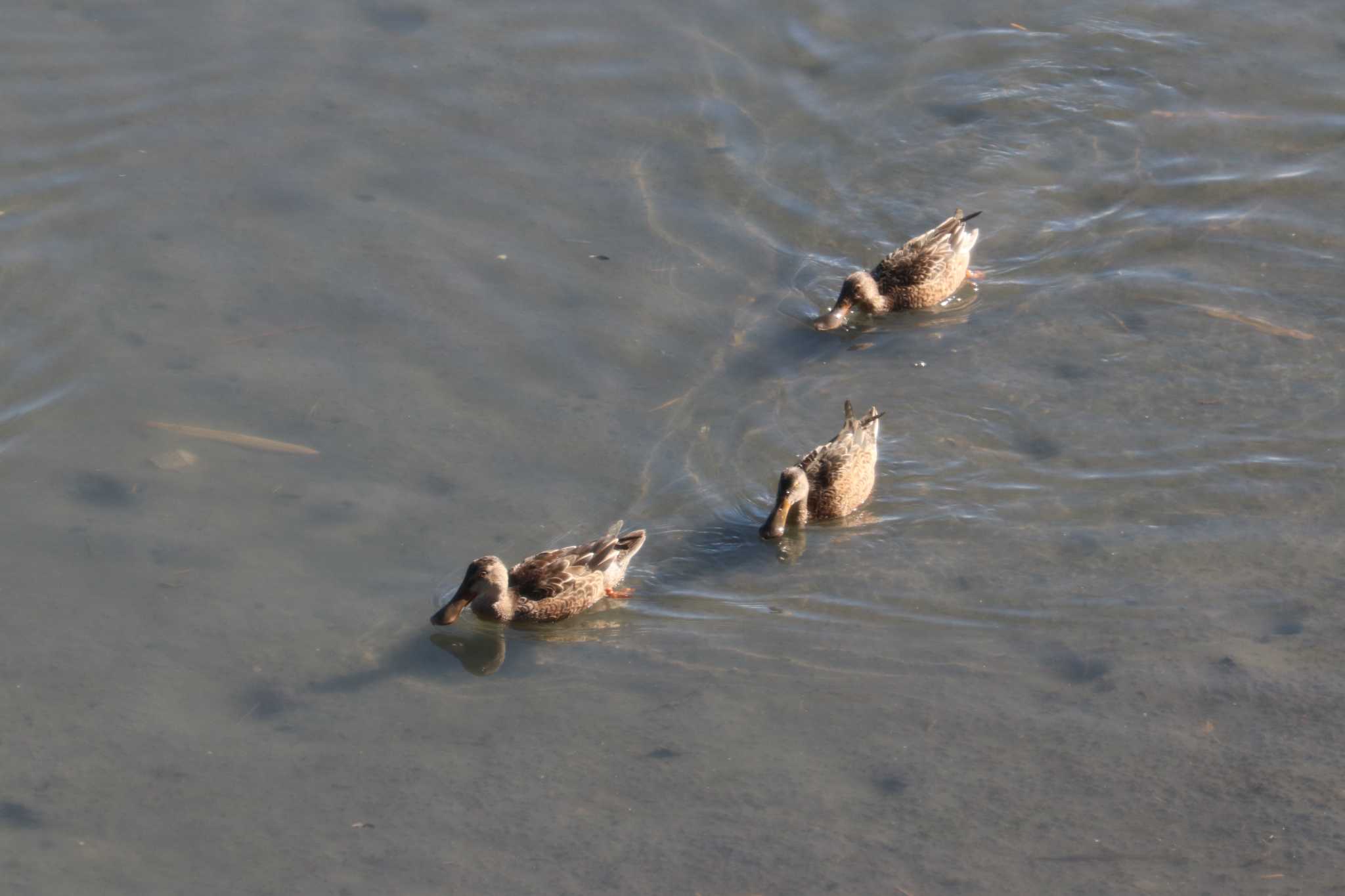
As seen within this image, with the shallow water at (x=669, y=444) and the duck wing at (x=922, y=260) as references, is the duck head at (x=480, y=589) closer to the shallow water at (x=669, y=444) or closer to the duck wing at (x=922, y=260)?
the shallow water at (x=669, y=444)

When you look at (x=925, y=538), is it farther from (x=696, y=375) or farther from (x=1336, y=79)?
(x=1336, y=79)

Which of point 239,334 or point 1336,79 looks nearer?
point 239,334

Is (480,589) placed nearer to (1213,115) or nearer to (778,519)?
(778,519)

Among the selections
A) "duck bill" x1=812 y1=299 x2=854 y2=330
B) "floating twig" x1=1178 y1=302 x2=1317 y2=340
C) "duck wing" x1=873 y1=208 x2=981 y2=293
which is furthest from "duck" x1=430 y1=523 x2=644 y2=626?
"floating twig" x1=1178 y1=302 x2=1317 y2=340

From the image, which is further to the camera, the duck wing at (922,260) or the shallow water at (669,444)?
the duck wing at (922,260)

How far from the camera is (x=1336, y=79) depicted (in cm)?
1253

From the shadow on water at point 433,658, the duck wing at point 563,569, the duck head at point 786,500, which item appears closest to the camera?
the shadow on water at point 433,658

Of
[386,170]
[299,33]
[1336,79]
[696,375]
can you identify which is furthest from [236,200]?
[1336,79]

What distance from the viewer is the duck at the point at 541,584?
802 cm

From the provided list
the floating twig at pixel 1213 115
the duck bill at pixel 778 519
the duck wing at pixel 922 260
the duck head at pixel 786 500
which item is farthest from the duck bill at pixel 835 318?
the floating twig at pixel 1213 115

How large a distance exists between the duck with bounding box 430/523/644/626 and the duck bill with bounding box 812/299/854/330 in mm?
2604

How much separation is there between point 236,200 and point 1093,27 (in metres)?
7.01

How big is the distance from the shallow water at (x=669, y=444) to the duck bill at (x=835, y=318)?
0.15 m

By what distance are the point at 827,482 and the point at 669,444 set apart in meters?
1.02
